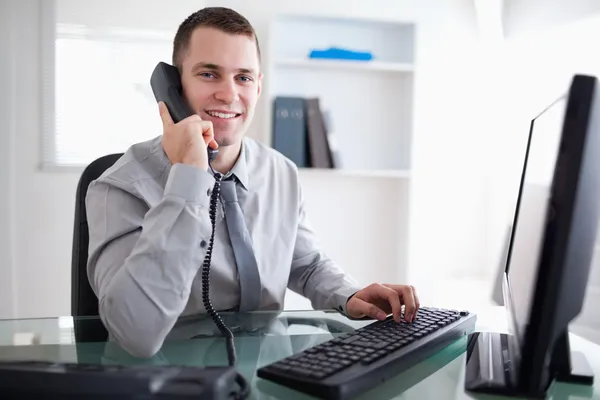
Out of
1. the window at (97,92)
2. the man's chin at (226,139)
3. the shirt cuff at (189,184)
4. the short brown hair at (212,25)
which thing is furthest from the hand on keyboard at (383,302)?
the window at (97,92)

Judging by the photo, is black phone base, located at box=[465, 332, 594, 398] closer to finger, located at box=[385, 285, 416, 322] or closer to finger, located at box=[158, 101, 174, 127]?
finger, located at box=[385, 285, 416, 322]

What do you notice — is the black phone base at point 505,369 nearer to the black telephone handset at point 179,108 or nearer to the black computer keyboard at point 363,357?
the black computer keyboard at point 363,357

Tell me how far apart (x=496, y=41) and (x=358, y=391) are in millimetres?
2831

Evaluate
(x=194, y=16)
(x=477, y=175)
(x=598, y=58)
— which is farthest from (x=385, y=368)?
(x=477, y=175)

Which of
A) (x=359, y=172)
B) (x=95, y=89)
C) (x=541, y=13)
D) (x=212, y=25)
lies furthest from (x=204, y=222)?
(x=541, y=13)

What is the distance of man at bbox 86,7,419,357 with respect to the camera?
1.00 meters

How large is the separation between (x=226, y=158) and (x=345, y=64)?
1602 millimetres

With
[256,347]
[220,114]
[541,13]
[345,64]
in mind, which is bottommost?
[256,347]

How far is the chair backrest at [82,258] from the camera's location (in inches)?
53.8

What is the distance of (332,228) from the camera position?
328 centimetres

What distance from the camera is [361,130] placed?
10.5ft

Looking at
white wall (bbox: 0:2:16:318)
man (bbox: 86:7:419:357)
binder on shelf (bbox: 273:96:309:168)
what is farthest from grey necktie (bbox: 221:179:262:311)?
white wall (bbox: 0:2:16:318)

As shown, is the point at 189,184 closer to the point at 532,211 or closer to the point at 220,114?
the point at 220,114

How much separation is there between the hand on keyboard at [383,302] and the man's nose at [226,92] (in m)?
0.56
